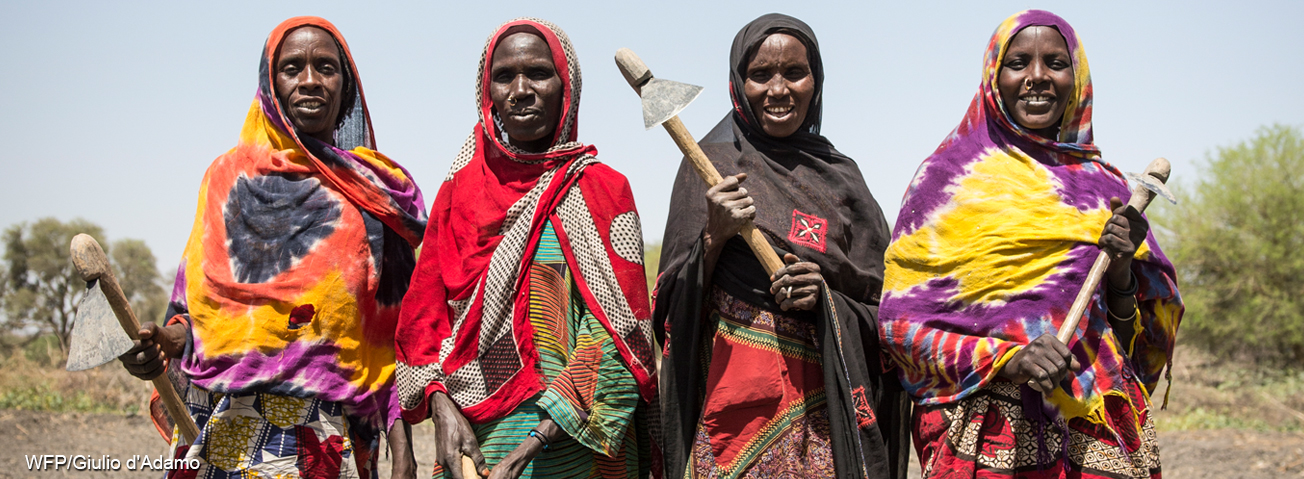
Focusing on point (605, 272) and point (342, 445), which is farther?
point (342, 445)

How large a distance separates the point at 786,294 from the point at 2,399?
9240mm

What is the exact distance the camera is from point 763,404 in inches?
115

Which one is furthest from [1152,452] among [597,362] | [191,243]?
[191,243]

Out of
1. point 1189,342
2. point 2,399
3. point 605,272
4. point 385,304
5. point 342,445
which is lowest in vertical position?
point 1189,342

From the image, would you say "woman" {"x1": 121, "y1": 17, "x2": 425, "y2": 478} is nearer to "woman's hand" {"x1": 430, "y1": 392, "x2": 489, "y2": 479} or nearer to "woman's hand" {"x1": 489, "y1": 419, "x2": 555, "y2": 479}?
"woman's hand" {"x1": 430, "y1": 392, "x2": 489, "y2": 479}

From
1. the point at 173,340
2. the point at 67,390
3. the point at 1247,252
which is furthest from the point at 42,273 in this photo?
the point at 1247,252

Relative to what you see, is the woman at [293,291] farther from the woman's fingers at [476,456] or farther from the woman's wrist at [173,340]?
the woman's fingers at [476,456]

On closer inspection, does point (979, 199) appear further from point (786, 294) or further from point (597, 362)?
point (597, 362)

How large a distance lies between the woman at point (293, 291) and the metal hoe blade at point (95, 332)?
0.14 m

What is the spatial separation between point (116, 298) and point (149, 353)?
0.24 m

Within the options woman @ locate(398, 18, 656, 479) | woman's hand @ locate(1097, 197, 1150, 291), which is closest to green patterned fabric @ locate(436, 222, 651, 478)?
woman @ locate(398, 18, 656, 479)

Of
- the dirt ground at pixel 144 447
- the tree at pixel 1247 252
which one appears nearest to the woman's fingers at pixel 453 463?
the dirt ground at pixel 144 447

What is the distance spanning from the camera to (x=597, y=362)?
8.95 ft

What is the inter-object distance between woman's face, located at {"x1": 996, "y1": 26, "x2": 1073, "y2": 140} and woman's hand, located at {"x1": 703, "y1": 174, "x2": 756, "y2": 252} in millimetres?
992
